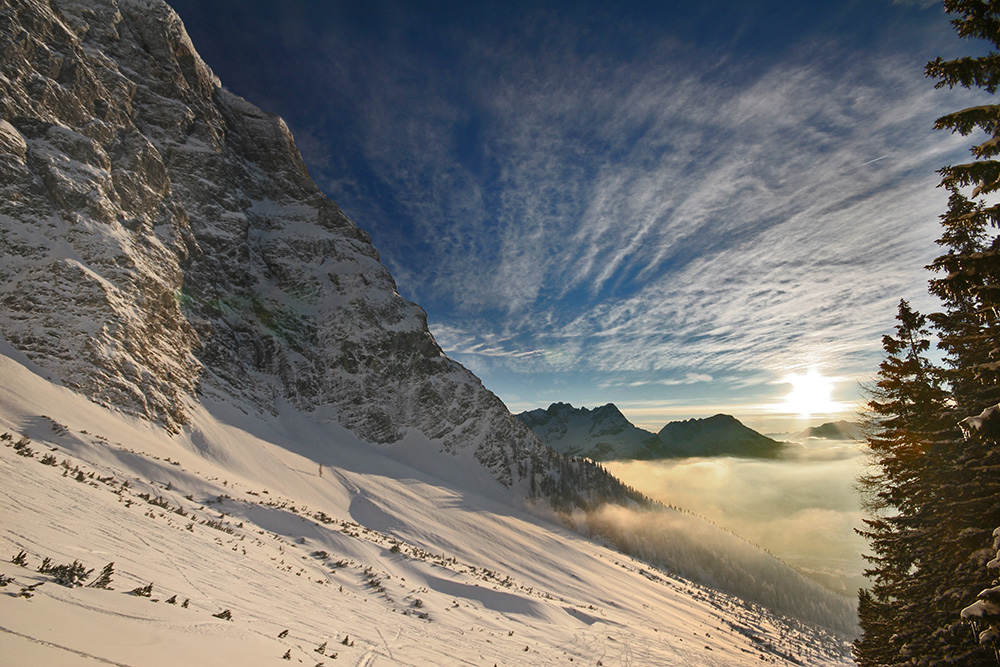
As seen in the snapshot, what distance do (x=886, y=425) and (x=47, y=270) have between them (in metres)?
57.6

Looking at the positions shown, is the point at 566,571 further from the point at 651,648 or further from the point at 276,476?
the point at 276,476

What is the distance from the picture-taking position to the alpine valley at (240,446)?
23.6 feet

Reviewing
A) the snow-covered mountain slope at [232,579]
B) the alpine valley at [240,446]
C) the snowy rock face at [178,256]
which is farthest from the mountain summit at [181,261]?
the snow-covered mountain slope at [232,579]

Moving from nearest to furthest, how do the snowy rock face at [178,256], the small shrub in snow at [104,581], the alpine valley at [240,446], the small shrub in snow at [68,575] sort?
the small shrub in snow at [68,575] < the small shrub in snow at [104,581] < the alpine valley at [240,446] < the snowy rock face at [178,256]

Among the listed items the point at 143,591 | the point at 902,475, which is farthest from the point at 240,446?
the point at 902,475

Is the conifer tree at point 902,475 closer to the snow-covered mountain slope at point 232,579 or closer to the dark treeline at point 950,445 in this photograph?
the dark treeline at point 950,445

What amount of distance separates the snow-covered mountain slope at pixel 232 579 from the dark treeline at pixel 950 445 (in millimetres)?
9116

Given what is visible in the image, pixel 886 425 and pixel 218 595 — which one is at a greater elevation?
pixel 886 425

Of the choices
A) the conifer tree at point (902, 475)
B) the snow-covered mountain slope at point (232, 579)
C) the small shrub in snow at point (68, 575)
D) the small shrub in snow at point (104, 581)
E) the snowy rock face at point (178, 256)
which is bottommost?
the snow-covered mountain slope at point (232, 579)

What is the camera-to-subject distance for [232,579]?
8.77 metres

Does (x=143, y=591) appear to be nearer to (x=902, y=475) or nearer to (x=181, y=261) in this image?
(x=902, y=475)

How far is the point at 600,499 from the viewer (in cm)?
9719

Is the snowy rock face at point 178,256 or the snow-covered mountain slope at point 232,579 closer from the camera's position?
the snow-covered mountain slope at point 232,579

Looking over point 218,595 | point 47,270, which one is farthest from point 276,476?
point 218,595
